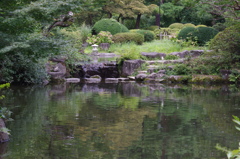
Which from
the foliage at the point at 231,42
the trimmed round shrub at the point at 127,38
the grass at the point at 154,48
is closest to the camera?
the foliage at the point at 231,42

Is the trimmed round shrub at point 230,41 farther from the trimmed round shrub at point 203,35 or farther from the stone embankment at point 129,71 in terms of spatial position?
the trimmed round shrub at point 203,35

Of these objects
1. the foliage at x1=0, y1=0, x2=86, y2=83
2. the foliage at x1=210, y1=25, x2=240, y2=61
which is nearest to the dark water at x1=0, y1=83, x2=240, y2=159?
the foliage at x1=0, y1=0, x2=86, y2=83

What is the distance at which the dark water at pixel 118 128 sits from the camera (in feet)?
16.5

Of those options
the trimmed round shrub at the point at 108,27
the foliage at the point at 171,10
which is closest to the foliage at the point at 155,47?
the trimmed round shrub at the point at 108,27

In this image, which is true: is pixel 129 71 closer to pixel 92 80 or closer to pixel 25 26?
pixel 92 80

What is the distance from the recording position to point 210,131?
645cm

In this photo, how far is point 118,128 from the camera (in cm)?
659

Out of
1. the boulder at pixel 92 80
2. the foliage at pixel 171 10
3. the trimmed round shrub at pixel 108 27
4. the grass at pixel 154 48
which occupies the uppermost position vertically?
the foliage at pixel 171 10

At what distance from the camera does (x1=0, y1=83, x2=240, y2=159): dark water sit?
504 centimetres

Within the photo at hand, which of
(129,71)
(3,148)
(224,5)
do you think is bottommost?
(3,148)

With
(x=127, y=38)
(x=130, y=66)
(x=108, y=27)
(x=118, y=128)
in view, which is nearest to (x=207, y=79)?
(x=130, y=66)

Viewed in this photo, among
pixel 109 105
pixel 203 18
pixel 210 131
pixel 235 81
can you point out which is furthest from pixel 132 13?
pixel 210 131

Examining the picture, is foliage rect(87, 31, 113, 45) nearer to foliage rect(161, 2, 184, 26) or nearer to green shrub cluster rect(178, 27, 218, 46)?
green shrub cluster rect(178, 27, 218, 46)

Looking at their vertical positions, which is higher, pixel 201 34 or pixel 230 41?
pixel 201 34
